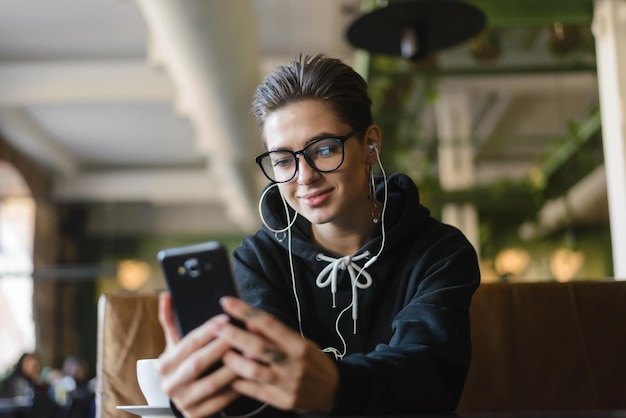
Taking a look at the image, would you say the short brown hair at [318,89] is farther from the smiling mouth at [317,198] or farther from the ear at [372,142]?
the smiling mouth at [317,198]

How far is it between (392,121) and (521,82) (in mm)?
2845

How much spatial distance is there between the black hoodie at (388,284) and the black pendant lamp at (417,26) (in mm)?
1741

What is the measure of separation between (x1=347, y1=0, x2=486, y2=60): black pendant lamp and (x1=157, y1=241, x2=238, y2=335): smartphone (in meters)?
2.43

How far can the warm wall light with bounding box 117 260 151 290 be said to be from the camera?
41.2 ft

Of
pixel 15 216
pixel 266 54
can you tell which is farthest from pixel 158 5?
pixel 15 216

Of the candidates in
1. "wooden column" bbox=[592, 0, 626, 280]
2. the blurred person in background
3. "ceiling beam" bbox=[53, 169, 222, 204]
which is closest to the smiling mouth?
"wooden column" bbox=[592, 0, 626, 280]

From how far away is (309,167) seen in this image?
1.34 meters

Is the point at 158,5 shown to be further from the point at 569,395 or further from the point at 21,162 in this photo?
the point at 21,162

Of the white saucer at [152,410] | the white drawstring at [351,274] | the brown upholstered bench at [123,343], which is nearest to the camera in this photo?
the white saucer at [152,410]

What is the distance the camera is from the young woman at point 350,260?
1.08 m

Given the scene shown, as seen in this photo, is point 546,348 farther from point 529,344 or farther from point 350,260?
point 350,260

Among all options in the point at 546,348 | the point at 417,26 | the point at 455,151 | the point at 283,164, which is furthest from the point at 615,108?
the point at 455,151

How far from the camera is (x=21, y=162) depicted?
1126 cm

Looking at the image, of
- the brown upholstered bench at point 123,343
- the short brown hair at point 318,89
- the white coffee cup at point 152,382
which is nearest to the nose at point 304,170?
the short brown hair at point 318,89
